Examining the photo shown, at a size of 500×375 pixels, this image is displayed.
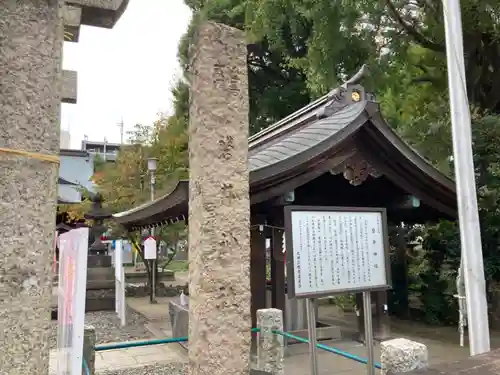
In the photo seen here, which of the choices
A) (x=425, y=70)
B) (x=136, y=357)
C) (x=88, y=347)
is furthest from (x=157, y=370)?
(x=425, y=70)

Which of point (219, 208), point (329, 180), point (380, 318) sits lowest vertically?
point (380, 318)

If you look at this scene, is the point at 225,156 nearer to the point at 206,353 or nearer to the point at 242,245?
the point at 242,245

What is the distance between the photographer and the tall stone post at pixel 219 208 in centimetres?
224

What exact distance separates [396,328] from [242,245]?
26.1 ft

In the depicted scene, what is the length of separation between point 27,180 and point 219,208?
3.02 feet

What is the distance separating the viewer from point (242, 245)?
92.7 inches

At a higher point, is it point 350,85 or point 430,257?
point 350,85

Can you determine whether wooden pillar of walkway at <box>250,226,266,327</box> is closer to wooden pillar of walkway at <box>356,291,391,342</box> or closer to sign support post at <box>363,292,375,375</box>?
wooden pillar of walkway at <box>356,291,391,342</box>

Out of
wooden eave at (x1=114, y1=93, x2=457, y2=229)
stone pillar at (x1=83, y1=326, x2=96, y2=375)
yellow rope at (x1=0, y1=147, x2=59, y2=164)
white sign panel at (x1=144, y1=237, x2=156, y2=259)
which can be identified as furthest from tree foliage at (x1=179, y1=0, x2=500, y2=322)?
yellow rope at (x1=0, y1=147, x2=59, y2=164)

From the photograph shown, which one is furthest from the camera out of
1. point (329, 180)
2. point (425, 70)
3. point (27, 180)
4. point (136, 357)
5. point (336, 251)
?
point (425, 70)

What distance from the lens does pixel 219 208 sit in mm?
2314

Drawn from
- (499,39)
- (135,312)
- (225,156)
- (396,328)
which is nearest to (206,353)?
(225,156)

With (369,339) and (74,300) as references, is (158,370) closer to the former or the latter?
(369,339)

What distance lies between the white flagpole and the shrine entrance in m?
1.30
